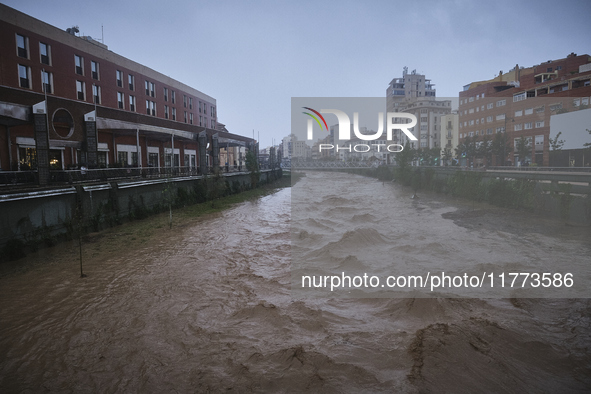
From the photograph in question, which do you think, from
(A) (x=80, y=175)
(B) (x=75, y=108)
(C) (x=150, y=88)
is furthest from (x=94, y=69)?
(A) (x=80, y=175)

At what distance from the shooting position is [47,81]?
77.5 ft

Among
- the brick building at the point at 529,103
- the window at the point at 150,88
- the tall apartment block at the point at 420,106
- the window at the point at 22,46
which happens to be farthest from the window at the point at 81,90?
the tall apartment block at the point at 420,106

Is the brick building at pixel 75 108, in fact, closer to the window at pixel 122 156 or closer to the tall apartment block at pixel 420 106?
the window at pixel 122 156

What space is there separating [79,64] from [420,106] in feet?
245

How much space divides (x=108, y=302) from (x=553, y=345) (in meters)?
8.39

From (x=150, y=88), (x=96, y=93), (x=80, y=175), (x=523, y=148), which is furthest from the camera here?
(x=523, y=148)

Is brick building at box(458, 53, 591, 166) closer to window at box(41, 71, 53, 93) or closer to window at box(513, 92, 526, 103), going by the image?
window at box(513, 92, 526, 103)

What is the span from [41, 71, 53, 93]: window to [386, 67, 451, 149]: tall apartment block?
60719 millimetres

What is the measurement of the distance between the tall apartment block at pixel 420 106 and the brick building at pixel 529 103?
572 inches

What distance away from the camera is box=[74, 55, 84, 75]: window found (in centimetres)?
2602

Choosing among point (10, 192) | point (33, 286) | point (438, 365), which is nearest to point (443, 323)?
point (438, 365)

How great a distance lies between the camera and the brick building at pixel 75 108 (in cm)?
1516

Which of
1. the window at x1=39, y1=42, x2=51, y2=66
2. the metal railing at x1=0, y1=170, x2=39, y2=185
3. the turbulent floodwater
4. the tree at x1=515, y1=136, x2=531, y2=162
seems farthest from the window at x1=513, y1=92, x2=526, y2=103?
the metal railing at x1=0, y1=170, x2=39, y2=185

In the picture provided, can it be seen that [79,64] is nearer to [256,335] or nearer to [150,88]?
[150,88]
